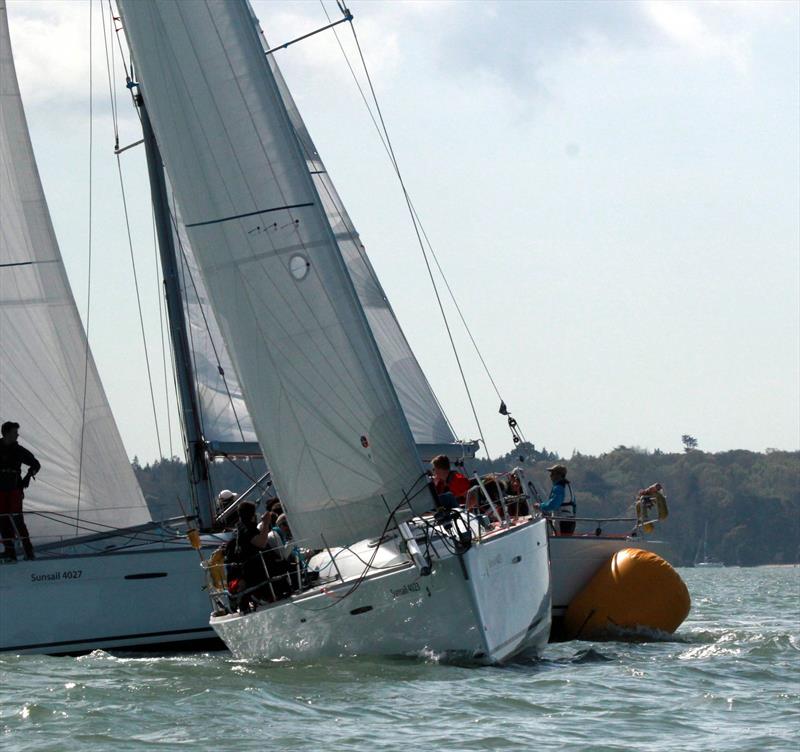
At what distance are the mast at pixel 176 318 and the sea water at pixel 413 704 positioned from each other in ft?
12.4

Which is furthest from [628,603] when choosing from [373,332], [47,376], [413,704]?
[47,376]

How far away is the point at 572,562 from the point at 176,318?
466 centimetres

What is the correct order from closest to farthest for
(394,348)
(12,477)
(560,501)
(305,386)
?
1. (305,386)
2. (12,477)
3. (560,501)
4. (394,348)

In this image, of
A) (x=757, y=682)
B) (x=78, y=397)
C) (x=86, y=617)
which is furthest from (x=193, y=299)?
(x=757, y=682)

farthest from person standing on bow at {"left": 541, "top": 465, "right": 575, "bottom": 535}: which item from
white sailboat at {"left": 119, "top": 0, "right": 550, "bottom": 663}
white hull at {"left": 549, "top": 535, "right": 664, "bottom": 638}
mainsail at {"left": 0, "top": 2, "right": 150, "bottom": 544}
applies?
mainsail at {"left": 0, "top": 2, "right": 150, "bottom": 544}

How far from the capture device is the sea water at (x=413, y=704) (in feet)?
30.9

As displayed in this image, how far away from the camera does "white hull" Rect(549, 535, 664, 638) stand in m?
15.5

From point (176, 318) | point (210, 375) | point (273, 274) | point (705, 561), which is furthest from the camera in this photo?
point (705, 561)

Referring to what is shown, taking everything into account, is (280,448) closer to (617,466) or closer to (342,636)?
(342,636)

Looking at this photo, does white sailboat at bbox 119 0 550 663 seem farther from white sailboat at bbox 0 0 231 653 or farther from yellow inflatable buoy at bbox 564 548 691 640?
white sailboat at bbox 0 0 231 653

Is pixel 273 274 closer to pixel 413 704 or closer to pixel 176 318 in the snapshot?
pixel 413 704

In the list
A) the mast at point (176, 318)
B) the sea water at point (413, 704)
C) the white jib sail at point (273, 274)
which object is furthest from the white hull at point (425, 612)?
the mast at point (176, 318)

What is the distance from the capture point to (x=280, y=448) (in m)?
12.8

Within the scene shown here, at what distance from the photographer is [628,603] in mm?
15273
